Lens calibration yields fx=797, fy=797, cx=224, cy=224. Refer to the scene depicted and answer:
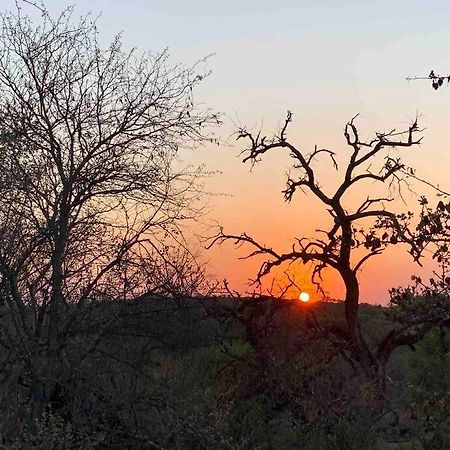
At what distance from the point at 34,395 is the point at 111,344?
3.79 ft

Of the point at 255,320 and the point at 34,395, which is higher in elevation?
the point at 255,320

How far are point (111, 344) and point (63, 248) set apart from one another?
1452 millimetres

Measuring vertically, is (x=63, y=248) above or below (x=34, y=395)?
above

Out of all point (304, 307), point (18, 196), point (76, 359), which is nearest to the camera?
point (18, 196)

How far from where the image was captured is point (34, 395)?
880 centimetres

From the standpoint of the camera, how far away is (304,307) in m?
15.6

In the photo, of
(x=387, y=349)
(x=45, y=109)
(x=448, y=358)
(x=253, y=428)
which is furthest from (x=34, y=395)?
(x=448, y=358)

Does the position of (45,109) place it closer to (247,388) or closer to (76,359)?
(76,359)

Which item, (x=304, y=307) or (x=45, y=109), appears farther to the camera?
(x=304, y=307)

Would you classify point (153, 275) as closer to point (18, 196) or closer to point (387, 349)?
point (18, 196)

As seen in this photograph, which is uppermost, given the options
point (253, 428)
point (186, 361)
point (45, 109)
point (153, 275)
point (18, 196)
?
point (45, 109)

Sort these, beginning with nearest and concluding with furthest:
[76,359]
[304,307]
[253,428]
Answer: [76,359], [253,428], [304,307]

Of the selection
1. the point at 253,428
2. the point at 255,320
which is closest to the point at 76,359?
the point at 253,428

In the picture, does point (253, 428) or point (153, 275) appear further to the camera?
point (253, 428)
